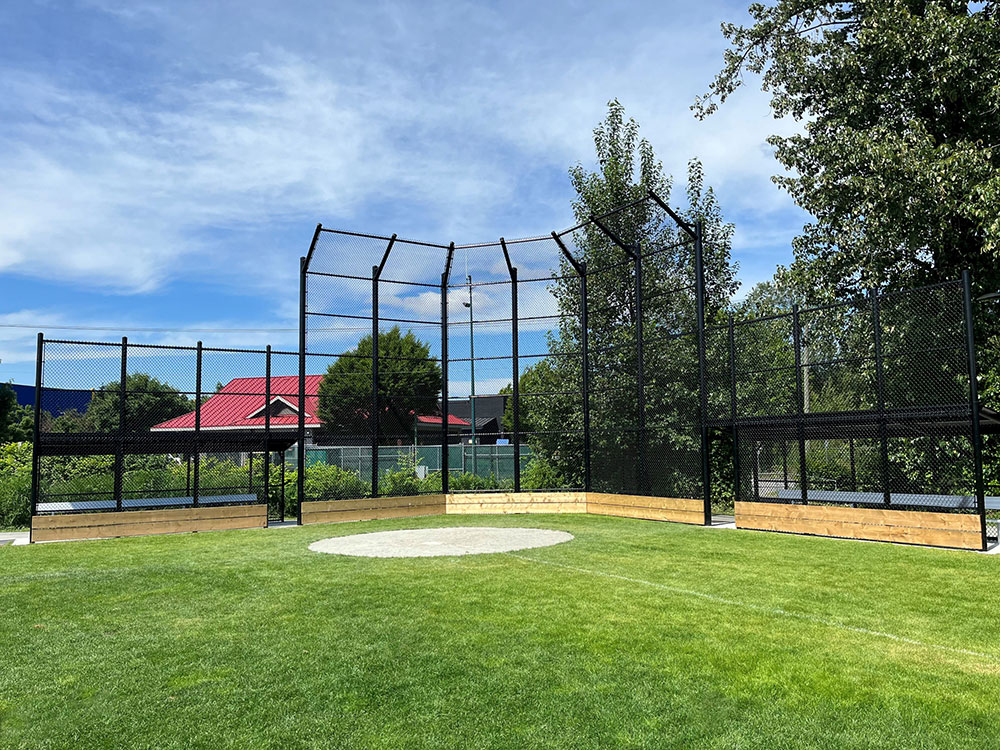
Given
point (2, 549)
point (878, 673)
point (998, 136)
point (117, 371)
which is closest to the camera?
point (878, 673)

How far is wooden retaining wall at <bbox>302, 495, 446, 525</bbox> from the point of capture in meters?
17.8

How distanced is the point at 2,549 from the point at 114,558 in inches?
119

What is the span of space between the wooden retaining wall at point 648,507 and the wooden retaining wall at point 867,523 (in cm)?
110

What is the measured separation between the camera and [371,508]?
736 inches

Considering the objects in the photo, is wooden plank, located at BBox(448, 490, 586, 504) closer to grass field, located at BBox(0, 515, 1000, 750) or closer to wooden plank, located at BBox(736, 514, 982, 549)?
wooden plank, located at BBox(736, 514, 982, 549)

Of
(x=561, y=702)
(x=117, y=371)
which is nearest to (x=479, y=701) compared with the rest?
(x=561, y=702)

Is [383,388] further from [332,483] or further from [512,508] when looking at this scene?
[512,508]

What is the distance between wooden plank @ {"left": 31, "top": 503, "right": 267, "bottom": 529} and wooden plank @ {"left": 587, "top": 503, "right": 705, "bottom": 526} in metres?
8.16

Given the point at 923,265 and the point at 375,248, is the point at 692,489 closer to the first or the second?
the point at 923,265

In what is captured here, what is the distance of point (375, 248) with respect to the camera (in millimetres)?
19766

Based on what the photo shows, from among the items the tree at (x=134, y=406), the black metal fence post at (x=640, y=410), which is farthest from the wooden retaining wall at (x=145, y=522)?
the black metal fence post at (x=640, y=410)

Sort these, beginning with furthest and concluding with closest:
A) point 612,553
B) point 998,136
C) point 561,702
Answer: point 998,136
point 612,553
point 561,702

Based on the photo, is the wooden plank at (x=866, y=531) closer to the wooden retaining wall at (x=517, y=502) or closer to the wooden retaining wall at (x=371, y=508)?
the wooden retaining wall at (x=517, y=502)

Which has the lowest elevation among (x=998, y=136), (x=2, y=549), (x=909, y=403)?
(x=2, y=549)
